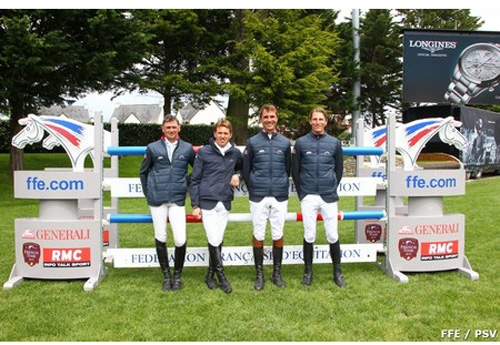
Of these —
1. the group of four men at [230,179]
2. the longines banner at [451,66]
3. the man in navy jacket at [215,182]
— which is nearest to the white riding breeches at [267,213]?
the group of four men at [230,179]

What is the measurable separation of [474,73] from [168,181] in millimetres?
18454

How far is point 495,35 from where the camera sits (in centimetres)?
1903

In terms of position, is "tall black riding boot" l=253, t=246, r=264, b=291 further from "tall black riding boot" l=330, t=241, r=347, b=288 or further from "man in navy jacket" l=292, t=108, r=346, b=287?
"tall black riding boot" l=330, t=241, r=347, b=288

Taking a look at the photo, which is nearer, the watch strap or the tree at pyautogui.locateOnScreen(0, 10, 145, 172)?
the tree at pyautogui.locateOnScreen(0, 10, 145, 172)

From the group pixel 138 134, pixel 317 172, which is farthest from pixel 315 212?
pixel 138 134

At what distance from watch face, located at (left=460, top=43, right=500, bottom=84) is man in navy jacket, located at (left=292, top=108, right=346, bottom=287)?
1695 cm

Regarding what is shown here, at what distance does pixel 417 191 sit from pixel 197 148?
7.93 ft

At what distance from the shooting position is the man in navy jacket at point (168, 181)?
4.61m

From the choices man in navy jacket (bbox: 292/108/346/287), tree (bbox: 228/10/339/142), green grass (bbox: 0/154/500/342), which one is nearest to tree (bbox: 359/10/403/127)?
tree (bbox: 228/10/339/142)

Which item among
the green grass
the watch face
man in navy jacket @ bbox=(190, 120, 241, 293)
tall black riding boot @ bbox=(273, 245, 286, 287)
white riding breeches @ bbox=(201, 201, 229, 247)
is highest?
the watch face

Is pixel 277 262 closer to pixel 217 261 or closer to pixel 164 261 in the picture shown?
pixel 217 261

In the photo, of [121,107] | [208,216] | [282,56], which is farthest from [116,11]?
[121,107]

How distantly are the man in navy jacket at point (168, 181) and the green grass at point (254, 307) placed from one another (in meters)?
0.58

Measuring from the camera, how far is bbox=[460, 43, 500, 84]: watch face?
1925 centimetres
